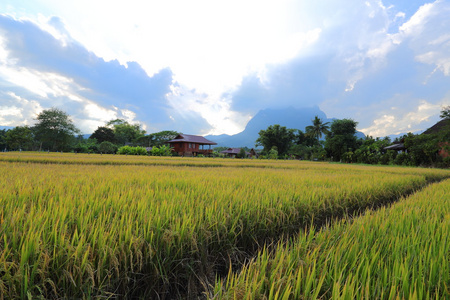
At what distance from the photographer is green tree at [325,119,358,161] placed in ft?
97.6

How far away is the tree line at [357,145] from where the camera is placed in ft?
56.3

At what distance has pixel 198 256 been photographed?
1.54 metres

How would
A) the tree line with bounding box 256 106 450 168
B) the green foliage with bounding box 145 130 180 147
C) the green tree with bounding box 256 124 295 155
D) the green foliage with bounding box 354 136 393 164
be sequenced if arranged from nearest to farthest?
the tree line with bounding box 256 106 450 168
the green foliage with bounding box 354 136 393 164
the green tree with bounding box 256 124 295 155
the green foliage with bounding box 145 130 180 147

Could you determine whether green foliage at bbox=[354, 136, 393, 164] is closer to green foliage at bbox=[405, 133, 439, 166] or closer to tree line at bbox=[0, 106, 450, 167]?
tree line at bbox=[0, 106, 450, 167]

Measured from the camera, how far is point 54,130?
114ft

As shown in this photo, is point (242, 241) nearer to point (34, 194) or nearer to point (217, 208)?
point (217, 208)

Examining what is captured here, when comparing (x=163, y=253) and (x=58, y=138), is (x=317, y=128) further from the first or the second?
(x=58, y=138)

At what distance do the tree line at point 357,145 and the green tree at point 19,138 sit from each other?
49227mm

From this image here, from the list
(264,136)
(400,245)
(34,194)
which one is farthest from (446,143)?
(264,136)

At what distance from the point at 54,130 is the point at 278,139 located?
139 feet

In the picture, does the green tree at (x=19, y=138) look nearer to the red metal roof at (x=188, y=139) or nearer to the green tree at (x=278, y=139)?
the red metal roof at (x=188, y=139)

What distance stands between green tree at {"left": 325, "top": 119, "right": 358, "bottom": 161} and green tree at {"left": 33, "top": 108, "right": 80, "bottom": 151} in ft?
149

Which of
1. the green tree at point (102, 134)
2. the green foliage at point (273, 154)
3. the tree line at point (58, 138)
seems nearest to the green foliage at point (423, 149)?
the green foliage at point (273, 154)

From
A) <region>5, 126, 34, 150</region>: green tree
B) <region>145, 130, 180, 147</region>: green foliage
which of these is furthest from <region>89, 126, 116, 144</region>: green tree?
<region>5, 126, 34, 150</region>: green tree
